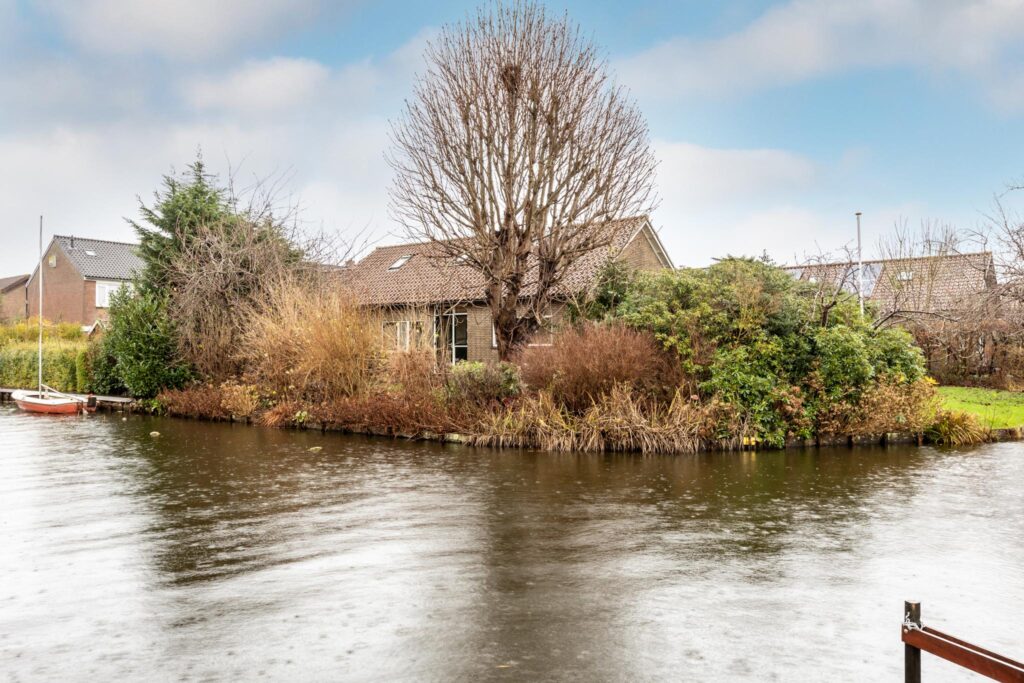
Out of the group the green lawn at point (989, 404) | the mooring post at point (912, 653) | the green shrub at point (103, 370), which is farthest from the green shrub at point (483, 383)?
the green shrub at point (103, 370)

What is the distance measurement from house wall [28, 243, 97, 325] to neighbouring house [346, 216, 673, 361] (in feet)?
82.6

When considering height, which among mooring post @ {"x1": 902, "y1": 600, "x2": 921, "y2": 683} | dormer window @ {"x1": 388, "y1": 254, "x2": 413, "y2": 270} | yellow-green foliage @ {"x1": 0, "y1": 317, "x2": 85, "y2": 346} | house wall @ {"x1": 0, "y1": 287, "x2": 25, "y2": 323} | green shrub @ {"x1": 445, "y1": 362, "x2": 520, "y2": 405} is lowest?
mooring post @ {"x1": 902, "y1": 600, "x2": 921, "y2": 683}

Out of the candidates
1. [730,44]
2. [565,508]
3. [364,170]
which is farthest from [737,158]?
[565,508]

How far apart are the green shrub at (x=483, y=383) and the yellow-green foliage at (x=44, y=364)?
60.5 ft

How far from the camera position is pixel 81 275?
162ft

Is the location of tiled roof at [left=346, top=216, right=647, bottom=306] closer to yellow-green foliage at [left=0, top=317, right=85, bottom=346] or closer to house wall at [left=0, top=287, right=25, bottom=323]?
yellow-green foliage at [left=0, top=317, right=85, bottom=346]

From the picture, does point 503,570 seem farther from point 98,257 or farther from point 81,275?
point 98,257

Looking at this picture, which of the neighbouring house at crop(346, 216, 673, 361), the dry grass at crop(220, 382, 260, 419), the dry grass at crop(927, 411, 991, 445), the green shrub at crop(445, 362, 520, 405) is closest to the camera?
the dry grass at crop(927, 411, 991, 445)

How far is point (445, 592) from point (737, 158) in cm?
1612

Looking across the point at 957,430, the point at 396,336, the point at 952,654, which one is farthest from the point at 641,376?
the point at 952,654

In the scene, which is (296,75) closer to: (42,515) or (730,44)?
(730,44)

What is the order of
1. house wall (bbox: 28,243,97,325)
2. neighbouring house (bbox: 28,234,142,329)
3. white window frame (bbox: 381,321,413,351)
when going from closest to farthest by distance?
1. white window frame (bbox: 381,321,413,351)
2. house wall (bbox: 28,243,97,325)
3. neighbouring house (bbox: 28,234,142,329)

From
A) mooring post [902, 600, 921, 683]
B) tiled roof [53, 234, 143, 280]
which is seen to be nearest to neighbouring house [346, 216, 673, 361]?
mooring post [902, 600, 921, 683]

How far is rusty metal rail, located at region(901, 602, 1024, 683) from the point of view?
262 centimetres
